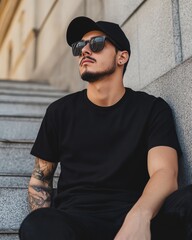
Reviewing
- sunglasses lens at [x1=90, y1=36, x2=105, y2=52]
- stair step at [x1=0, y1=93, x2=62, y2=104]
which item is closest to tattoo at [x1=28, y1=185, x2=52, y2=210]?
sunglasses lens at [x1=90, y1=36, x2=105, y2=52]

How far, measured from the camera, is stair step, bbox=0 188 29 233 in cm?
337

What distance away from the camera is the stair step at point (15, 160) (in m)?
4.40

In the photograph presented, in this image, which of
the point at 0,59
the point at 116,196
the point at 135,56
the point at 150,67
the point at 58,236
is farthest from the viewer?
the point at 0,59

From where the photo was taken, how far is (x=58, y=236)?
2250 millimetres

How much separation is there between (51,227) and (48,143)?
3.46 ft

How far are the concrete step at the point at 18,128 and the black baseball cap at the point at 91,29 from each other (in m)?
1.90

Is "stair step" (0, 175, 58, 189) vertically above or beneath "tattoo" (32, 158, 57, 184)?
beneath

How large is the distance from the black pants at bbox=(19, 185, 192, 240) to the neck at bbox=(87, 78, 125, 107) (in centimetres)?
93

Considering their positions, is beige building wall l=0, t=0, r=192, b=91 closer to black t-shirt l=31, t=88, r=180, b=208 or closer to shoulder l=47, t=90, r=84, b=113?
black t-shirt l=31, t=88, r=180, b=208

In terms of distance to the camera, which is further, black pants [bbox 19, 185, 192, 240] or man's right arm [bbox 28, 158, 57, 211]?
man's right arm [bbox 28, 158, 57, 211]

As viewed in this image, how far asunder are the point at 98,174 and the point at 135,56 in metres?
2.02

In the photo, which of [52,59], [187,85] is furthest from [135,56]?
[52,59]

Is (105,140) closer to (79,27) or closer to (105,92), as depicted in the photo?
(105,92)

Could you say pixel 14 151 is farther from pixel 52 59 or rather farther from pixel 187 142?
pixel 52 59
